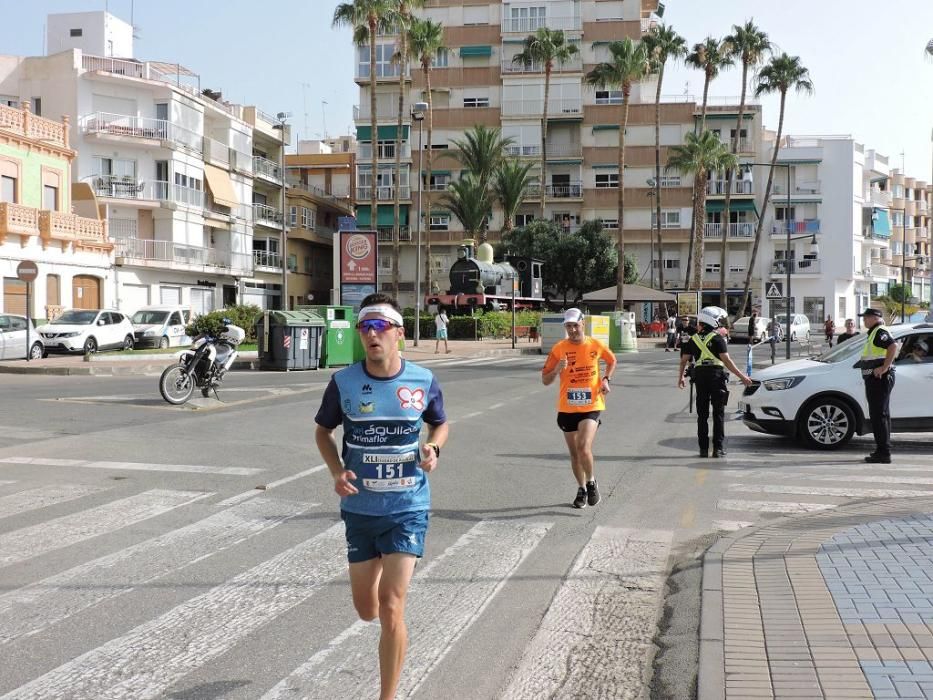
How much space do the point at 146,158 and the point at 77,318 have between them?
59.8 ft

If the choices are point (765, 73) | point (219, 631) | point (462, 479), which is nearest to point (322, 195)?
point (765, 73)

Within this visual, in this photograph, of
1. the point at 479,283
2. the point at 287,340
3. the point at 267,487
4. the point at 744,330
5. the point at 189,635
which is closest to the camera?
the point at 189,635

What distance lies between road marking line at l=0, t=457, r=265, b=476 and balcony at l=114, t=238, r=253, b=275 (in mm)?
36477

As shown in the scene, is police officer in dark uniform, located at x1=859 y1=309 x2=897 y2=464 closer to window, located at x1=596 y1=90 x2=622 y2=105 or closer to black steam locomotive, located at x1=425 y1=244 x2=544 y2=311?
black steam locomotive, located at x1=425 y1=244 x2=544 y2=311

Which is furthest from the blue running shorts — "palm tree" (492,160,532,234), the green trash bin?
"palm tree" (492,160,532,234)

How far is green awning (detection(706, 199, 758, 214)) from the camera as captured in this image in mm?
69688

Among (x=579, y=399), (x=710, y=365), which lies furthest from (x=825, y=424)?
(x=579, y=399)

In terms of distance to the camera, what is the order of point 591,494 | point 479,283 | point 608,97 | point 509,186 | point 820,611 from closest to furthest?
point 820,611 → point 591,494 → point 479,283 → point 509,186 → point 608,97

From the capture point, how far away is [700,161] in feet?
197

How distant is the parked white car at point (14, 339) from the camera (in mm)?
27906

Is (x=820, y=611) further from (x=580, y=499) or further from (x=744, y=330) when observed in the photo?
(x=744, y=330)

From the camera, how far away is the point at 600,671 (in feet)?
15.0

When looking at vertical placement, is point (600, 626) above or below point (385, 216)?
below

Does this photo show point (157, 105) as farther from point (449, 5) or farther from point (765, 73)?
point (765, 73)
